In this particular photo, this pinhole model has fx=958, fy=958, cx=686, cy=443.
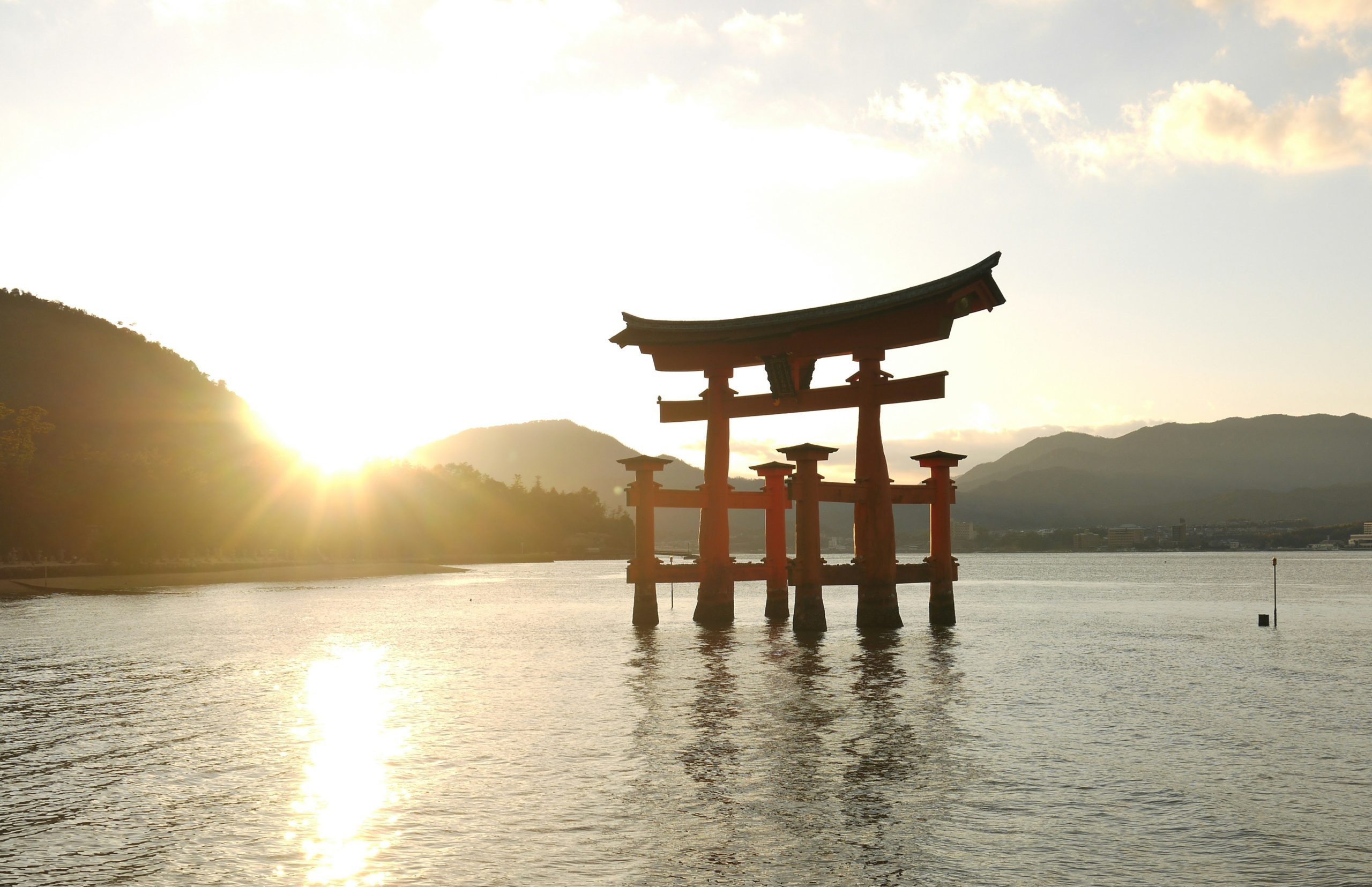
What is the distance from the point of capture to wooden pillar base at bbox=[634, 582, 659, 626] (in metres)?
33.1

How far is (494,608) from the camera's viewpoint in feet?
171

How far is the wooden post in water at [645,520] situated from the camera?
98.7 feet

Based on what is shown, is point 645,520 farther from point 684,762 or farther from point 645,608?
point 684,762

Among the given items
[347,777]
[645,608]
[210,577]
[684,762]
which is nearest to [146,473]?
[210,577]

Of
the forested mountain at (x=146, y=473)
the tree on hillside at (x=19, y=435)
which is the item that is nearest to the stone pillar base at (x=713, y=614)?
the forested mountain at (x=146, y=473)

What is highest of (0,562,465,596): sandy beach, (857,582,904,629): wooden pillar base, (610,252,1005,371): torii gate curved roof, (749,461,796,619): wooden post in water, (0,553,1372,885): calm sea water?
(610,252,1005,371): torii gate curved roof

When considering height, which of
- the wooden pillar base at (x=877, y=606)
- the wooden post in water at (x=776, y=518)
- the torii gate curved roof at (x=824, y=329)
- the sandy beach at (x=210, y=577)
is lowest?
the sandy beach at (x=210, y=577)

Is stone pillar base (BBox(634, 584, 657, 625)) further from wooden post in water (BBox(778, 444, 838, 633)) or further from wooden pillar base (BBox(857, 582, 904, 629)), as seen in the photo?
wooden pillar base (BBox(857, 582, 904, 629))

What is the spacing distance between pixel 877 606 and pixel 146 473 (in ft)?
248

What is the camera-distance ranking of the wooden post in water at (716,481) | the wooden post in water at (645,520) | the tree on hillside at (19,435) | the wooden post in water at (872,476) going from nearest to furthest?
the wooden post in water at (872,476) → the wooden post in water at (716,481) → the wooden post in water at (645,520) → the tree on hillside at (19,435)

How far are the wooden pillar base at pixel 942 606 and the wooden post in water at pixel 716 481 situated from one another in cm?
733

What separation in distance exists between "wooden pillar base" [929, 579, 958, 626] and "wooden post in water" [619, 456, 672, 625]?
9441 millimetres

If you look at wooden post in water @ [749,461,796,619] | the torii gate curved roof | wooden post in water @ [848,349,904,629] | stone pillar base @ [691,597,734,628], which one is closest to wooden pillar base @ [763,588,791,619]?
wooden post in water @ [749,461,796,619]

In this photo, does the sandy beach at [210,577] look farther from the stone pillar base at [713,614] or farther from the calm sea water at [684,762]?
the stone pillar base at [713,614]
